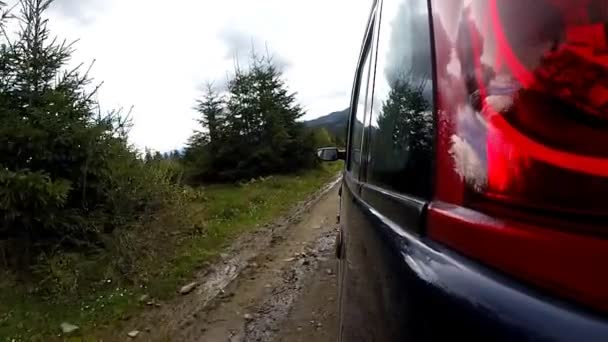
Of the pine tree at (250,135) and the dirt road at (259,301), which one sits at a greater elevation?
the pine tree at (250,135)

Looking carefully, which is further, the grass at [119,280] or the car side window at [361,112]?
the grass at [119,280]

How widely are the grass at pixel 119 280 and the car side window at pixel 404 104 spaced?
3525 millimetres

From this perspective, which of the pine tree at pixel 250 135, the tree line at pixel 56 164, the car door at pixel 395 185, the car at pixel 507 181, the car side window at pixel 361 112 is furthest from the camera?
the pine tree at pixel 250 135

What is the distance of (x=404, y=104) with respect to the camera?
1043mm

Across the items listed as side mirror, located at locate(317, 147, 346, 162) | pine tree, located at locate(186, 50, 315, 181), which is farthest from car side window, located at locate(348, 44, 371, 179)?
pine tree, located at locate(186, 50, 315, 181)

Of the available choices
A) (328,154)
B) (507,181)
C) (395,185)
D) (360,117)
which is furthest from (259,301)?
(507,181)

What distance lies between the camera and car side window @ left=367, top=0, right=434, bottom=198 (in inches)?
33.2

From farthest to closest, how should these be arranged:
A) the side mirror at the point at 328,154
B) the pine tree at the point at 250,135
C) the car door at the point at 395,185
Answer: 1. the pine tree at the point at 250,135
2. the side mirror at the point at 328,154
3. the car door at the point at 395,185

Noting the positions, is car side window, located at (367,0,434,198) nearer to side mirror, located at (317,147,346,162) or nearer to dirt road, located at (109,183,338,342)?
side mirror, located at (317,147,346,162)

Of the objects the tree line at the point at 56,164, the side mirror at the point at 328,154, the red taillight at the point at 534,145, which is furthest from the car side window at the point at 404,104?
the tree line at the point at 56,164

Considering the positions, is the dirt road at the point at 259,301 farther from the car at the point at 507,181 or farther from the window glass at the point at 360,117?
the car at the point at 507,181

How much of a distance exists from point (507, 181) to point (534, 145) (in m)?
0.06

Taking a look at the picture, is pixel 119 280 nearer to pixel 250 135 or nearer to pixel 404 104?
pixel 404 104

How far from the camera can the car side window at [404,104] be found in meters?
0.84
